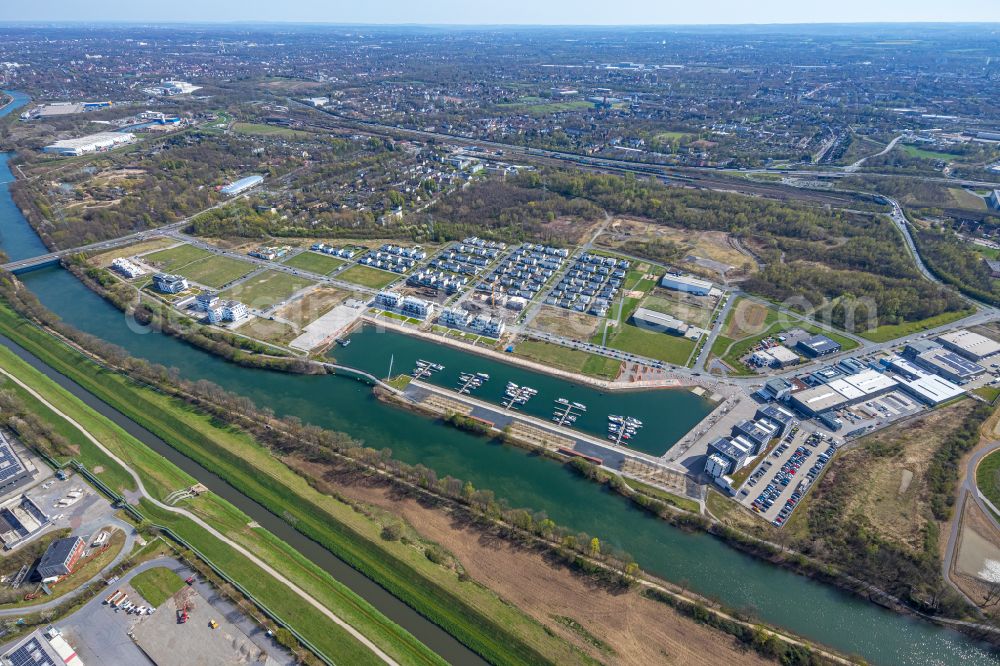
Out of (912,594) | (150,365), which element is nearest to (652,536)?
(912,594)

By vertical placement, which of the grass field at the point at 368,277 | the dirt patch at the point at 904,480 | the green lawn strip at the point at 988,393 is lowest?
the dirt patch at the point at 904,480

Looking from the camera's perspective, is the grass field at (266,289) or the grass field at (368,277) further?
the grass field at (368,277)

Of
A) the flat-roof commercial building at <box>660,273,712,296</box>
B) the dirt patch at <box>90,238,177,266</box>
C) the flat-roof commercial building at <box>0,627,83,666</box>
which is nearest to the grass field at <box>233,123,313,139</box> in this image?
the dirt patch at <box>90,238,177,266</box>

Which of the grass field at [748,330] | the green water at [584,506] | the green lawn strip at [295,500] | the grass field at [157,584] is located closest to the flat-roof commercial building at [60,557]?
the grass field at [157,584]

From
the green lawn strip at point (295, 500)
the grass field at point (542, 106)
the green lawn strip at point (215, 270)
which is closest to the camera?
the green lawn strip at point (295, 500)

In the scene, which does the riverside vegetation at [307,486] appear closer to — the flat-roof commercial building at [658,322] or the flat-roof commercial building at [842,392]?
the flat-roof commercial building at [842,392]

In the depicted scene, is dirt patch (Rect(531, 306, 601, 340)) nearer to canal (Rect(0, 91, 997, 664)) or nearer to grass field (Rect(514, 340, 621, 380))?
grass field (Rect(514, 340, 621, 380))

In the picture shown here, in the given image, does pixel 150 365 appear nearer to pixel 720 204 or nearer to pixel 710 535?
pixel 710 535

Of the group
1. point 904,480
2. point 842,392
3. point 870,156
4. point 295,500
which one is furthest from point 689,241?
point 870,156
